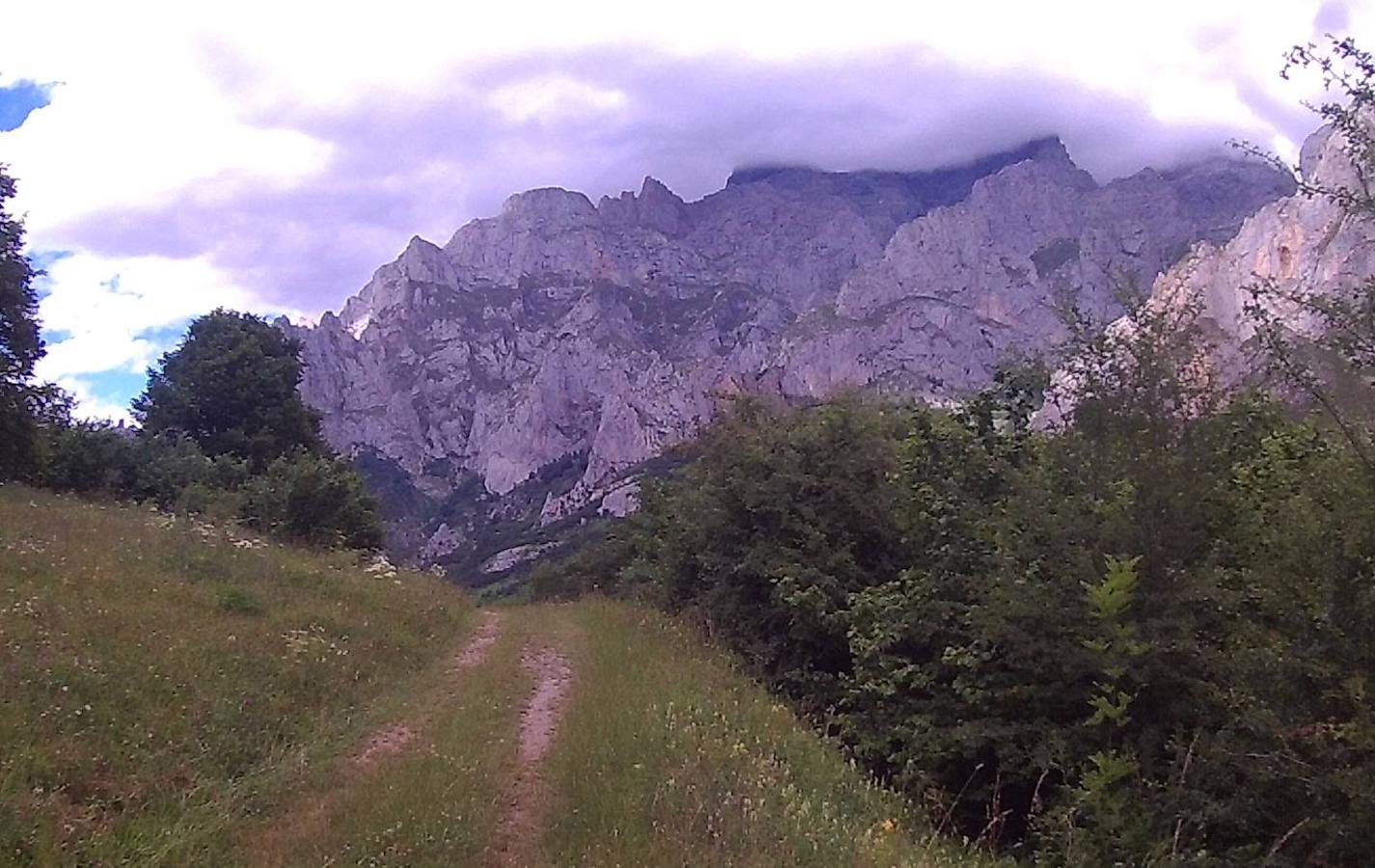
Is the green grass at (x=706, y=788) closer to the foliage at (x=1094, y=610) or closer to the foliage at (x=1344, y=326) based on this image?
the foliage at (x=1094, y=610)

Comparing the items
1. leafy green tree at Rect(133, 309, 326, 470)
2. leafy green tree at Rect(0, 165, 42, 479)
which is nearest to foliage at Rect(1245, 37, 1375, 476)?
leafy green tree at Rect(0, 165, 42, 479)

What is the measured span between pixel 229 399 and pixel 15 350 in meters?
20.2

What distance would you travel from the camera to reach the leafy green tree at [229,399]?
4762 cm

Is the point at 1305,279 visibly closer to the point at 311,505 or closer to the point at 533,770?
the point at 533,770

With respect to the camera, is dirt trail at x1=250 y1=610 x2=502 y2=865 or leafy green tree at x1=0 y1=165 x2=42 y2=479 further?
leafy green tree at x1=0 y1=165 x2=42 y2=479

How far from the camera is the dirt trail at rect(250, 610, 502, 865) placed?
7.32 m

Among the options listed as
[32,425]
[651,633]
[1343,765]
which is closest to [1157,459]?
[1343,765]

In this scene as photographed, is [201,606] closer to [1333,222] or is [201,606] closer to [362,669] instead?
[362,669]

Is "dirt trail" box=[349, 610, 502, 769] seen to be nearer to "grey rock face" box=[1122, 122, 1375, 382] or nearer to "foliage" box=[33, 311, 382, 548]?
"grey rock face" box=[1122, 122, 1375, 382]

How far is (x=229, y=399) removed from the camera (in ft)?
159

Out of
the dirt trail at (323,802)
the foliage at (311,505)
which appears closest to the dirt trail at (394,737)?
the dirt trail at (323,802)

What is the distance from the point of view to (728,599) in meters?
20.5

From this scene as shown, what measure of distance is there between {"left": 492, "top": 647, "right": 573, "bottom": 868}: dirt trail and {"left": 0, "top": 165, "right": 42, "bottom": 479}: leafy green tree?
60.6ft

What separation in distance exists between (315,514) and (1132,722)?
2773cm
